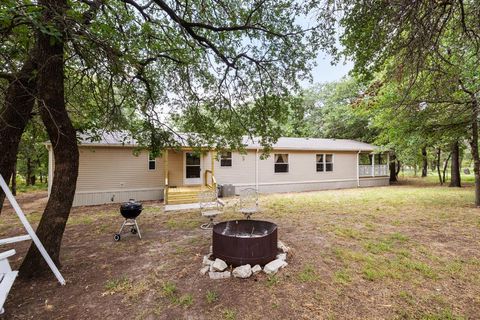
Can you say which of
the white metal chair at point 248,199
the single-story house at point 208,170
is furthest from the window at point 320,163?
the white metal chair at point 248,199

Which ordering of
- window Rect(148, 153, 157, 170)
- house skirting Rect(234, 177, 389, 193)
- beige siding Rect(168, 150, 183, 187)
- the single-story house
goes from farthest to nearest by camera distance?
house skirting Rect(234, 177, 389, 193) → beige siding Rect(168, 150, 183, 187) → window Rect(148, 153, 157, 170) → the single-story house

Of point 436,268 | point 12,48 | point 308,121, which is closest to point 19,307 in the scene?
point 12,48

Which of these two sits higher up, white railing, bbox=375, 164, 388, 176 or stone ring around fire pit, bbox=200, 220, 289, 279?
white railing, bbox=375, 164, 388, 176

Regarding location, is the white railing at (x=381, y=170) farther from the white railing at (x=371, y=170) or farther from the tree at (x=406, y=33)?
the tree at (x=406, y=33)

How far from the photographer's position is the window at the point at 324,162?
1482 cm

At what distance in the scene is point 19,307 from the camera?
2924mm

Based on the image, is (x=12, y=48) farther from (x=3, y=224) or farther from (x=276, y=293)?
(x=3, y=224)

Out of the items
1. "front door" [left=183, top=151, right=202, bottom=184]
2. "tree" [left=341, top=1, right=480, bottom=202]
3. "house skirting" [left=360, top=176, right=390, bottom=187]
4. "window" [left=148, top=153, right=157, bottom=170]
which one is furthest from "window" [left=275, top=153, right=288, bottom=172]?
"tree" [left=341, top=1, right=480, bottom=202]

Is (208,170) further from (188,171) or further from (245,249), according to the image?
(245,249)

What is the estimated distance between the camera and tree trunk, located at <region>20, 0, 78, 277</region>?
3514mm

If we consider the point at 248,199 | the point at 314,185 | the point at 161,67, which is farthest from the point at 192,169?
the point at 314,185

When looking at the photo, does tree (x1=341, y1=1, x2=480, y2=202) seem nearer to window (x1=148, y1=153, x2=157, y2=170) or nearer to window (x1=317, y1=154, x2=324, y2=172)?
window (x1=317, y1=154, x2=324, y2=172)

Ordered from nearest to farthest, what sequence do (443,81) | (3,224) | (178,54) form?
(178,54) < (443,81) < (3,224)

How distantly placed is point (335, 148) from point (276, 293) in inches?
518
